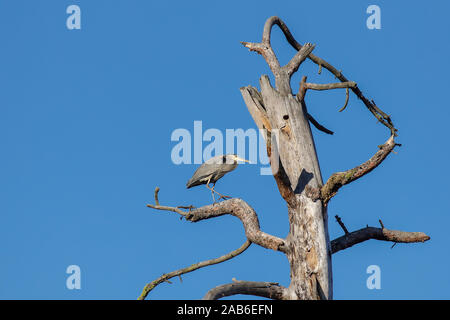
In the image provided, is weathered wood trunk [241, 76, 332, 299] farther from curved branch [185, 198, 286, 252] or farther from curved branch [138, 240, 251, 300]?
curved branch [138, 240, 251, 300]

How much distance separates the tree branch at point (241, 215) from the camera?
1028 centimetres

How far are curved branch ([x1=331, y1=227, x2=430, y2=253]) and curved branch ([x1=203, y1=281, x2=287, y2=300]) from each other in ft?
4.07

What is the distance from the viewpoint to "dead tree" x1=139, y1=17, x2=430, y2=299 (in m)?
9.79

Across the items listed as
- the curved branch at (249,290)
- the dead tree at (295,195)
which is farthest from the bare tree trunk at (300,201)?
the curved branch at (249,290)

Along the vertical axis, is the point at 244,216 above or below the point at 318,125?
below

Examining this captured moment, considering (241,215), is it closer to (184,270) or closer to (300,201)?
(300,201)

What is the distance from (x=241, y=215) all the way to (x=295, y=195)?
1.03m

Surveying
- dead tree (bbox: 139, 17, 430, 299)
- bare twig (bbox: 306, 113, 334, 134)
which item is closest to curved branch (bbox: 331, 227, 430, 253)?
dead tree (bbox: 139, 17, 430, 299)

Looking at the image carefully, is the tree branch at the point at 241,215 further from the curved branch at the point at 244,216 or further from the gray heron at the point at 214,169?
the gray heron at the point at 214,169

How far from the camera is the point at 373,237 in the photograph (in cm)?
1073

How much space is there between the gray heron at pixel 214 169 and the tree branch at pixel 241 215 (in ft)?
4.00

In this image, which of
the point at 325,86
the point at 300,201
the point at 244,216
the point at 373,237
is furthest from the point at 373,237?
the point at 325,86

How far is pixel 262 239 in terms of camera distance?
10.4 meters
